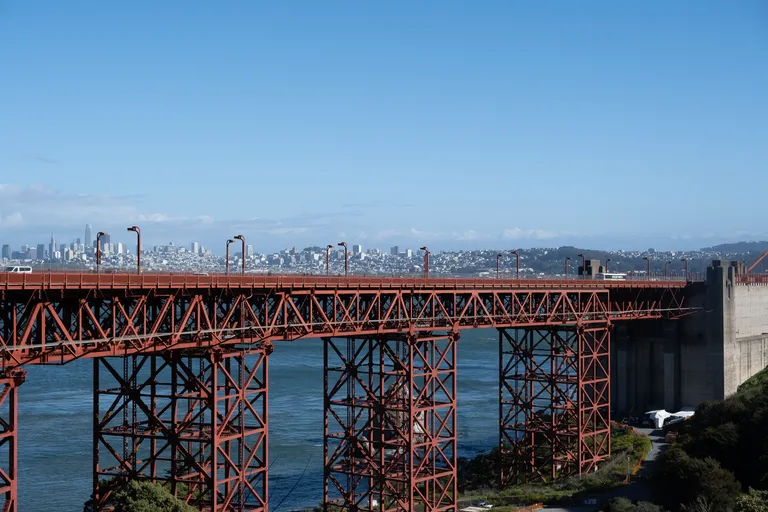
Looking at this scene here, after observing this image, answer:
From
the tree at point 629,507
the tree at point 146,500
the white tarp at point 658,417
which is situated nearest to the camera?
the tree at point 146,500

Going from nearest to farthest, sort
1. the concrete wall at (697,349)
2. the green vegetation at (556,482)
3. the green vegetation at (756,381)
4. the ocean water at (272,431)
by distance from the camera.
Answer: the green vegetation at (556,482) < the ocean water at (272,431) < the green vegetation at (756,381) < the concrete wall at (697,349)

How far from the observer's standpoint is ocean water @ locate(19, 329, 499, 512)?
5356 cm

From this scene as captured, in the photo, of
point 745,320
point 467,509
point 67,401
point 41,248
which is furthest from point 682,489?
point 41,248

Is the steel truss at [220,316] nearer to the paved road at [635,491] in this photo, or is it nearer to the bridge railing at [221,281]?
the bridge railing at [221,281]

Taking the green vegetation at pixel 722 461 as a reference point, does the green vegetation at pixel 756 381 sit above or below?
above

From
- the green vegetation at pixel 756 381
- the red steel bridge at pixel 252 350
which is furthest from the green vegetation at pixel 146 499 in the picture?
the green vegetation at pixel 756 381

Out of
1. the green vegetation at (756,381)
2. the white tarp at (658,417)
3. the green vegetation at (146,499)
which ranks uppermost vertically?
the green vegetation at (146,499)

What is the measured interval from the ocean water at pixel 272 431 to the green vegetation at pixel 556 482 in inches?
245

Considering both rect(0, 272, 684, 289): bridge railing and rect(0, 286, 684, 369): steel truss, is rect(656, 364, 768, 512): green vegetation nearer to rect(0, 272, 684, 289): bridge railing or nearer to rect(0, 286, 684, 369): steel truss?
rect(0, 286, 684, 369): steel truss

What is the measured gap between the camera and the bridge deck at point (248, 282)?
25609mm

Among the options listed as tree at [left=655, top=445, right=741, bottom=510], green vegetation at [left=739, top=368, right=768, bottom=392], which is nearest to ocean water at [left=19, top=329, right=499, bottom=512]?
green vegetation at [left=739, top=368, right=768, bottom=392]

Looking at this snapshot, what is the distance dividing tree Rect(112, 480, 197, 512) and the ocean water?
1910cm

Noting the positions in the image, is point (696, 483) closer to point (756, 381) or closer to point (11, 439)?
point (756, 381)

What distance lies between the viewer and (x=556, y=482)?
4956 centimetres
